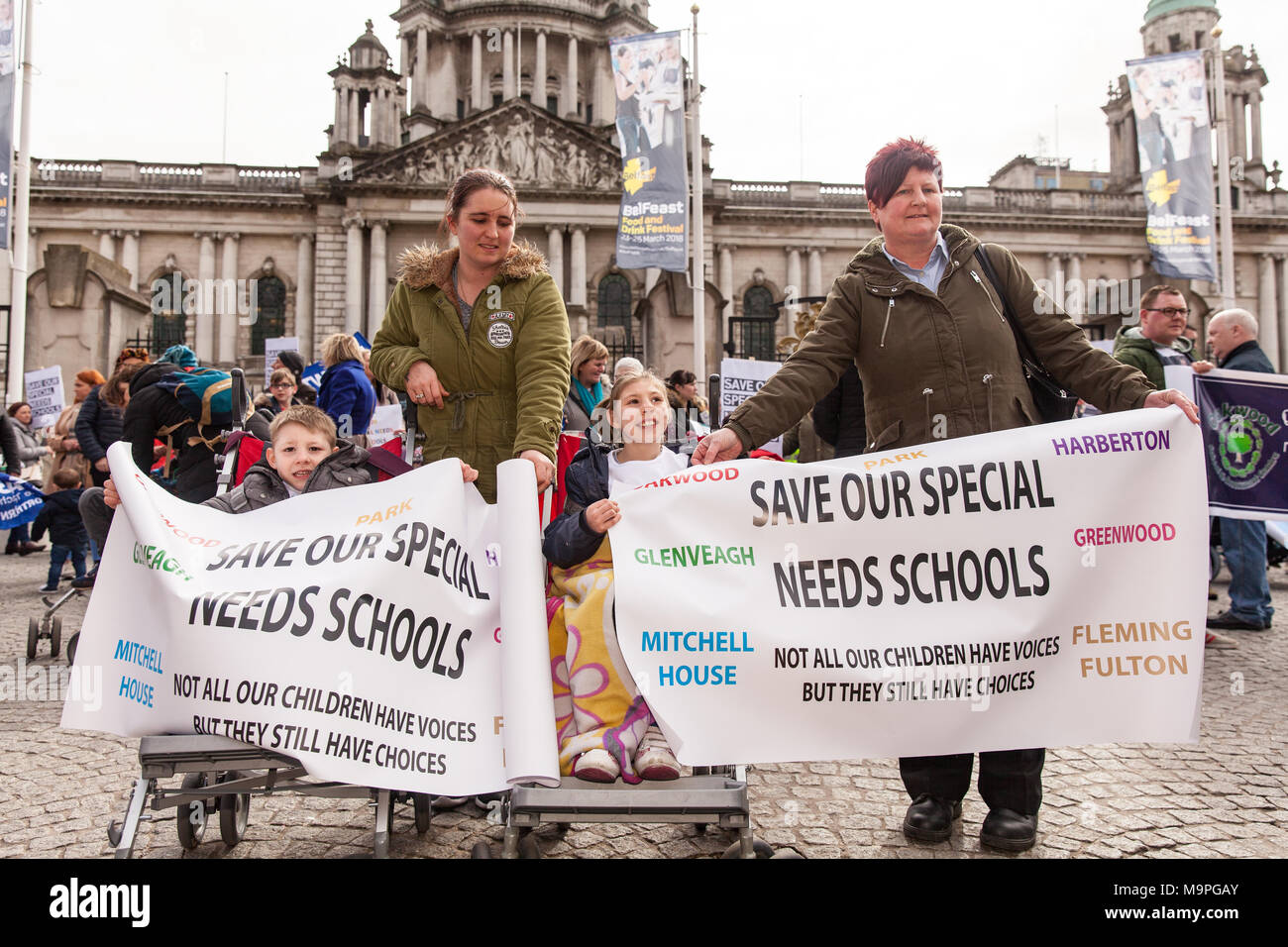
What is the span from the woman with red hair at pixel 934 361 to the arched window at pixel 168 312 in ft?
146

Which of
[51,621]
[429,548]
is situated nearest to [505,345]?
[429,548]

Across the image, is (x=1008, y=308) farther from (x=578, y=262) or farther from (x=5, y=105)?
(x=578, y=262)

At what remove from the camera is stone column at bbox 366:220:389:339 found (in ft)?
138

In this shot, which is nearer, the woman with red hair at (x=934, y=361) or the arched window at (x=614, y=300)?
the woman with red hair at (x=934, y=361)

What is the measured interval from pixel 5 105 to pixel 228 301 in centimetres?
3120

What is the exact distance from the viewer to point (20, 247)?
15.9 m

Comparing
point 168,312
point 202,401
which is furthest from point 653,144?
point 168,312

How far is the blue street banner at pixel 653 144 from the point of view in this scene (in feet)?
61.8

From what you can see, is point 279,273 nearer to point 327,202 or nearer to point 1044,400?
point 327,202

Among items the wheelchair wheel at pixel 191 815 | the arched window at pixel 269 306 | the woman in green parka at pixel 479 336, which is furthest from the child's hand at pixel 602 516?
the arched window at pixel 269 306

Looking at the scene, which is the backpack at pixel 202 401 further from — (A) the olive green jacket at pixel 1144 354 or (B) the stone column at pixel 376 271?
(B) the stone column at pixel 376 271

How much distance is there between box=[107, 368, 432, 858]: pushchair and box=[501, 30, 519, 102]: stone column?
196 ft
